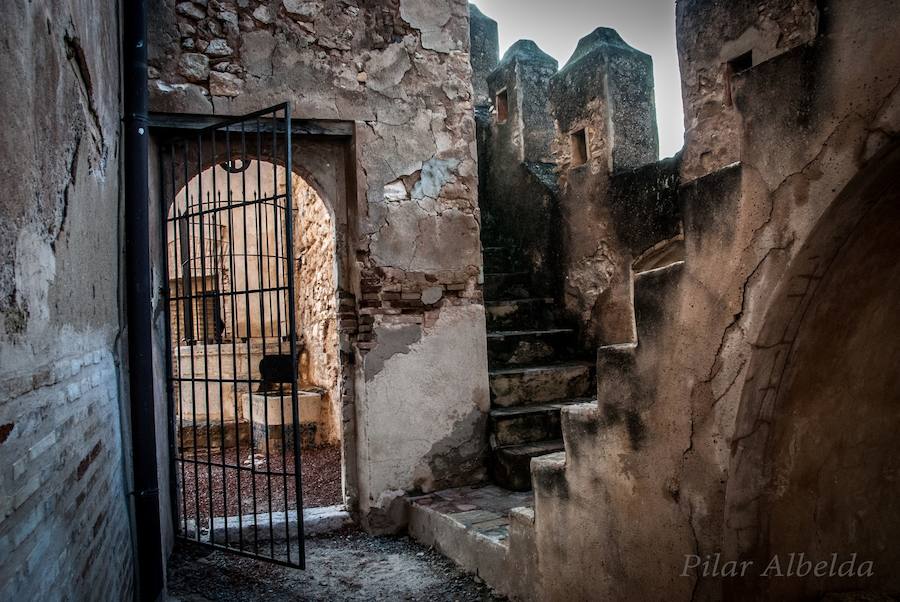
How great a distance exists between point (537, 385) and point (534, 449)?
670 millimetres

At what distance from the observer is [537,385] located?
521 centimetres

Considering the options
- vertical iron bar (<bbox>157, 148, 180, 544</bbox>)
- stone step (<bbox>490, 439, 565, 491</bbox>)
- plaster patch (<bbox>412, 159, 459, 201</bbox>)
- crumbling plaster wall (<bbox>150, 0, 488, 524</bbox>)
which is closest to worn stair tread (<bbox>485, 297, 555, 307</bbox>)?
crumbling plaster wall (<bbox>150, 0, 488, 524</bbox>)

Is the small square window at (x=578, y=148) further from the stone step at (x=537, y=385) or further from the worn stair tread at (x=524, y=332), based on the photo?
the stone step at (x=537, y=385)

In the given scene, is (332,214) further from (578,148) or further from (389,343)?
(578,148)

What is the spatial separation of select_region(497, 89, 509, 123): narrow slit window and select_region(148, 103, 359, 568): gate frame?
2630 mm

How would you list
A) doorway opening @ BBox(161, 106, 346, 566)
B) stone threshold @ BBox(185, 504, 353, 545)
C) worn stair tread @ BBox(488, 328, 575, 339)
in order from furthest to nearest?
worn stair tread @ BBox(488, 328, 575, 339), stone threshold @ BBox(185, 504, 353, 545), doorway opening @ BBox(161, 106, 346, 566)

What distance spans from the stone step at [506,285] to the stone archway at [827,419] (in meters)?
4.12

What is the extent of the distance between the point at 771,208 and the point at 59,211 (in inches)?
86.9

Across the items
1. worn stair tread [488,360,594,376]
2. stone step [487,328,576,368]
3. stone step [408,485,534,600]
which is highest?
stone step [487,328,576,368]

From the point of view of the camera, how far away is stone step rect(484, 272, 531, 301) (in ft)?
20.6

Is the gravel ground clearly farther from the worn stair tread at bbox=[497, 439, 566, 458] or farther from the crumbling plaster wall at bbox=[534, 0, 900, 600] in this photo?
the crumbling plaster wall at bbox=[534, 0, 900, 600]

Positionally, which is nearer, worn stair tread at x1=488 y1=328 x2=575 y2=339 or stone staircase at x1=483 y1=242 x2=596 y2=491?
stone staircase at x1=483 y1=242 x2=596 y2=491

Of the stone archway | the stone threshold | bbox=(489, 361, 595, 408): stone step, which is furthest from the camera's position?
bbox=(489, 361, 595, 408): stone step

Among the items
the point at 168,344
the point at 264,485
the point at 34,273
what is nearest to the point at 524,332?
the point at 168,344
